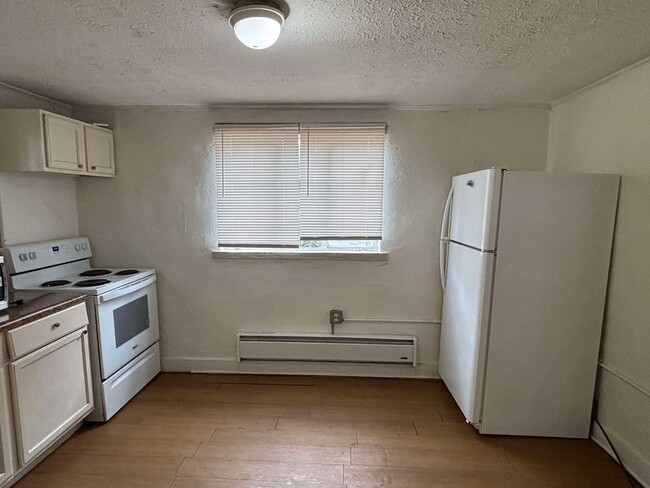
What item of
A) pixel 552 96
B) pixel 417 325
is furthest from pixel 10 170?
pixel 552 96

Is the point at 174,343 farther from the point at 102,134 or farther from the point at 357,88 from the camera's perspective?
the point at 357,88

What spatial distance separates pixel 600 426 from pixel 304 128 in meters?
2.81

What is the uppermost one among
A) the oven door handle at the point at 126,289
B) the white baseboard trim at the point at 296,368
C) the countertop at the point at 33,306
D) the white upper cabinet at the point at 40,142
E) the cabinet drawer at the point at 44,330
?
the white upper cabinet at the point at 40,142

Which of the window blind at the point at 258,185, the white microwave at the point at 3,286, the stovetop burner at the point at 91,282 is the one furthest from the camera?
the window blind at the point at 258,185

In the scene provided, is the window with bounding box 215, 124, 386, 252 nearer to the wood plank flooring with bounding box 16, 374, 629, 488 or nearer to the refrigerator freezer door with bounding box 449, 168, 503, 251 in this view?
the refrigerator freezer door with bounding box 449, 168, 503, 251

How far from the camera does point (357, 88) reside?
2.30 m

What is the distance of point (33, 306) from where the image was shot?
1.88m

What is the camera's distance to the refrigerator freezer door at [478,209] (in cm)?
197

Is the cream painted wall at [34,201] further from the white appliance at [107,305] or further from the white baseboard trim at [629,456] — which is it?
the white baseboard trim at [629,456]

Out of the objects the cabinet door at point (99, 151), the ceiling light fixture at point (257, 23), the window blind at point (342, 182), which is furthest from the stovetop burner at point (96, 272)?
the ceiling light fixture at point (257, 23)

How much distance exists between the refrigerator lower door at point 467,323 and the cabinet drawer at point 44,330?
242 cm

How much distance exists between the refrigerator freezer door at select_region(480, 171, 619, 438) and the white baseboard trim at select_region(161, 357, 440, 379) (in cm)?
80

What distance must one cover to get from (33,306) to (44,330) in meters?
0.16

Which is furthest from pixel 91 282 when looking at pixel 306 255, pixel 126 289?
pixel 306 255
